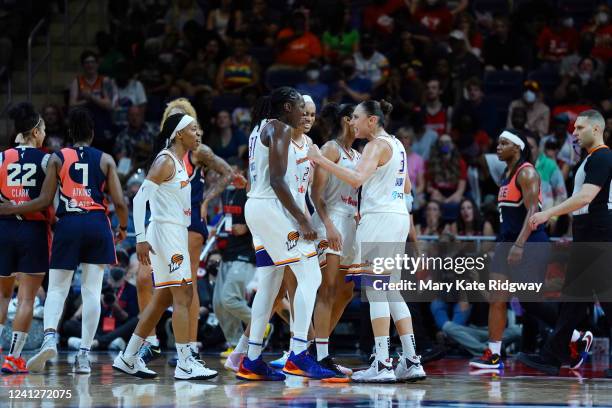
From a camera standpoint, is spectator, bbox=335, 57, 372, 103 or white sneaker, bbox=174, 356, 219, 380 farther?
spectator, bbox=335, 57, 372, 103

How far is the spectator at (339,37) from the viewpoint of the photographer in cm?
1661

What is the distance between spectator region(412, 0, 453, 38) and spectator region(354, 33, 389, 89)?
97 cm

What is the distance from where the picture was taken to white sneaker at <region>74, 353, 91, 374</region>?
9.10 meters

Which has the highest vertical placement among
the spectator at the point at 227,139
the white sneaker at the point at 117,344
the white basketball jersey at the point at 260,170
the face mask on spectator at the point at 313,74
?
the face mask on spectator at the point at 313,74

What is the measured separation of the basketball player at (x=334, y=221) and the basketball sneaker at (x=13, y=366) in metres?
2.57

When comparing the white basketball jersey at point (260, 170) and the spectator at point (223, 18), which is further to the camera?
the spectator at point (223, 18)

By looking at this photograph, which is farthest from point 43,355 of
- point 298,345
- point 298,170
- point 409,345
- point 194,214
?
point 409,345

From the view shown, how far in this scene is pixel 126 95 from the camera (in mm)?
16125

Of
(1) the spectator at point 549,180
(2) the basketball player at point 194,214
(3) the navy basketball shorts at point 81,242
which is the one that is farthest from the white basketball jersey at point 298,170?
(1) the spectator at point 549,180

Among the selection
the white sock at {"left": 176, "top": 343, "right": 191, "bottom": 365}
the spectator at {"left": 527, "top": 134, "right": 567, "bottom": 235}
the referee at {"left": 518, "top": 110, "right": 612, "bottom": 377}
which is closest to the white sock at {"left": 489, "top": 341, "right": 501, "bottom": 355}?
the referee at {"left": 518, "top": 110, "right": 612, "bottom": 377}

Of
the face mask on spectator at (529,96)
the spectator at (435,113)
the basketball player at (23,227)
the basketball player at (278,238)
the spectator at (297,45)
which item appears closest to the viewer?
the basketball player at (278,238)

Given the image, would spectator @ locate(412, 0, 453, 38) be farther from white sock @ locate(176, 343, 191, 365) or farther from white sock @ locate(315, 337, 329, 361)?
white sock @ locate(176, 343, 191, 365)

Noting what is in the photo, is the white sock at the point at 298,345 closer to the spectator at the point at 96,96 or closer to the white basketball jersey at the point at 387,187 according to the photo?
the white basketball jersey at the point at 387,187

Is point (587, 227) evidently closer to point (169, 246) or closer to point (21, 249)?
point (169, 246)
